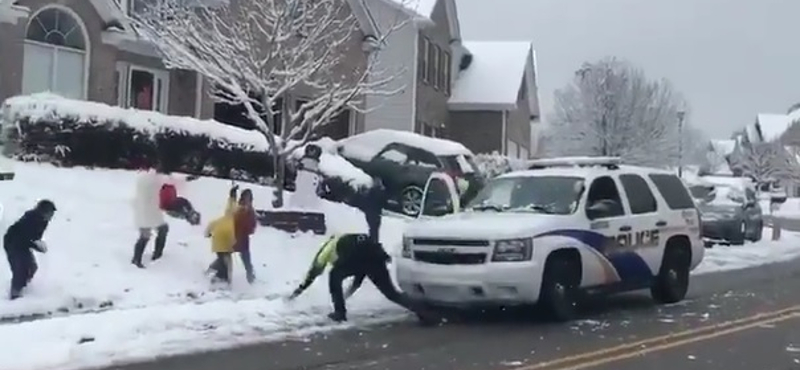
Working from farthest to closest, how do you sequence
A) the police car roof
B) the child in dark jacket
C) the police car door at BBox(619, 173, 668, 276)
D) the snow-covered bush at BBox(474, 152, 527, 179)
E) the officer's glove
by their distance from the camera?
the snow-covered bush at BBox(474, 152, 527, 179)
the police car door at BBox(619, 173, 668, 276)
the police car roof
the officer's glove
the child in dark jacket

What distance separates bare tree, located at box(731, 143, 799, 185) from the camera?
89.4 metres

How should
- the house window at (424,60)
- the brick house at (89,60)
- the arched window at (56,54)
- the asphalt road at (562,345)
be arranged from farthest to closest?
the house window at (424,60) < the arched window at (56,54) < the brick house at (89,60) < the asphalt road at (562,345)

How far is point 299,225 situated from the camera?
19281mm

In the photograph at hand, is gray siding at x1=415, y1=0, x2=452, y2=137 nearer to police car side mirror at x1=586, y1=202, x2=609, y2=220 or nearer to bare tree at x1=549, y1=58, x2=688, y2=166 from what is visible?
bare tree at x1=549, y1=58, x2=688, y2=166

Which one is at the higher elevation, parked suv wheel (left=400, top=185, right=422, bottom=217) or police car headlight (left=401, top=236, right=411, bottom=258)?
parked suv wheel (left=400, top=185, right=422, bottom=217)

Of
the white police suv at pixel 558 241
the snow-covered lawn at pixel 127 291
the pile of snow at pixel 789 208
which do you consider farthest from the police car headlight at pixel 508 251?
the pile of snow at pixel 789 208

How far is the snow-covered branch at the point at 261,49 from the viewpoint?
20.9 metres

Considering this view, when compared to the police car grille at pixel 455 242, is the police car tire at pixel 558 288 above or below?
below

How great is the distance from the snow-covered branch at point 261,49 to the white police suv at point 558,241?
6.57 metres

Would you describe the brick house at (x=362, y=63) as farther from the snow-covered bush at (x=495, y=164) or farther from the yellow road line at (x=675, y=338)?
the yellow road line at (x=675, y=338)

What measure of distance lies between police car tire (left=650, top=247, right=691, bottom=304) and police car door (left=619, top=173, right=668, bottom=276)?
0.95ft

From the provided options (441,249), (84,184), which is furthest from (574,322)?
(84,184)

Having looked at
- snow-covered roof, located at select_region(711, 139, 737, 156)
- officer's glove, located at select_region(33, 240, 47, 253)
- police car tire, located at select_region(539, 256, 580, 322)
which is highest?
snow-covered roof, located at select_region(711, 139, 737, 156)

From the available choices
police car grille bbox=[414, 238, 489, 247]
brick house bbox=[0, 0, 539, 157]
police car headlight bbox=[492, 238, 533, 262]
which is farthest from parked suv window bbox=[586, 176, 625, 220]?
brick house bbox=[0, 0, 539, 157]
